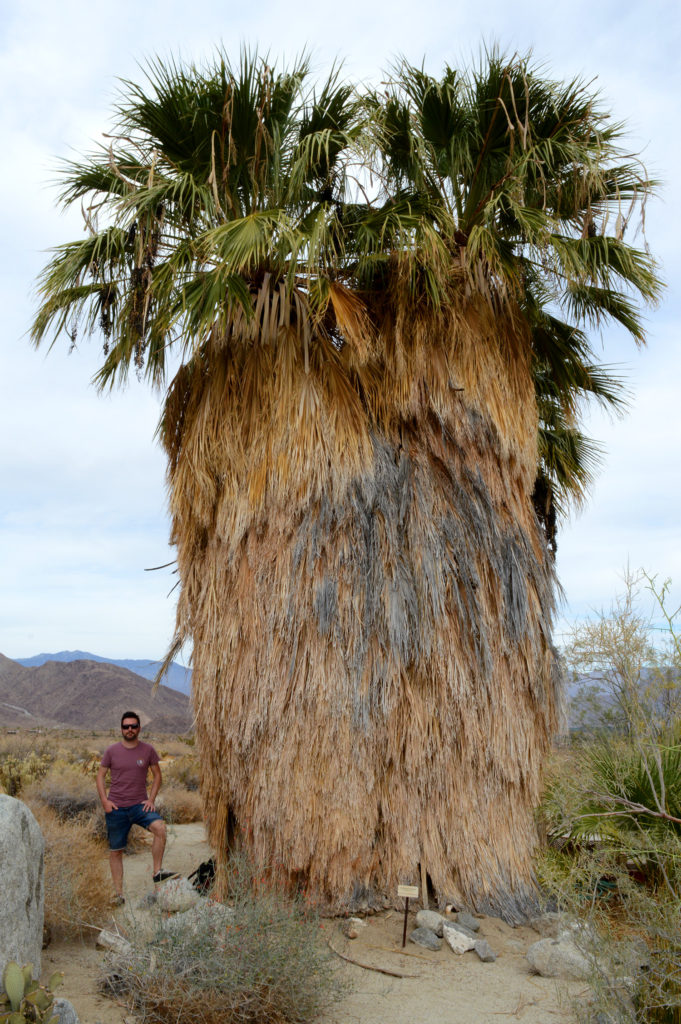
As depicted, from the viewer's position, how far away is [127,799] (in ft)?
24.0

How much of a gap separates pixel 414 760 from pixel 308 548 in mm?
2087

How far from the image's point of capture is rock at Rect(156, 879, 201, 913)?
20.3 ft

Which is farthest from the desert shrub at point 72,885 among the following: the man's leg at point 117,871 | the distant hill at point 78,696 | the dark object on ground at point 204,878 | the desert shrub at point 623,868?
the distant hill at point 78,696

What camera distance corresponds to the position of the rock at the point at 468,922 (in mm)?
6738

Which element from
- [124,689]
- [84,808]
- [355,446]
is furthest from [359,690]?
[124,689]

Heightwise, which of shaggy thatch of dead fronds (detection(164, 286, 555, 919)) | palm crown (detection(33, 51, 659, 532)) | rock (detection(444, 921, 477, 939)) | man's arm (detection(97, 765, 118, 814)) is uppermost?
palm crown (detection(33, 51, 659, 532))

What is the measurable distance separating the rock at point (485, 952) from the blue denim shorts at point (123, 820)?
2.96 metres

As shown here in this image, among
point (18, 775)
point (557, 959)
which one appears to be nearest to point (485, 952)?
point (557, 959)

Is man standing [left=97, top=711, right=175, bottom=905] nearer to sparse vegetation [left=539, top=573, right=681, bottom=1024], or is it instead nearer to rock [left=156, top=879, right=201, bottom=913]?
rock [left=156, top=879, right=201, bottom=913]

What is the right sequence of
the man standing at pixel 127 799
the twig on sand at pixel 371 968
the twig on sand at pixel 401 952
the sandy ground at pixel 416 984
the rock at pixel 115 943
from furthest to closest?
the man standing at pixel 127 799 → the twig on sand at pixel 401 952 → the twig on sand at pixel 371 968 → the sandy ground at pixel 416 984 → the rock at pixel 115 943

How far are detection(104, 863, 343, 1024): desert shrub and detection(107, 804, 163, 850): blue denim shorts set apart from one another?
2007 mm

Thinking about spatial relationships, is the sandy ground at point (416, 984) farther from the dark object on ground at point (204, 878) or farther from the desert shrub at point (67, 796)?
the desert shrub at point (67, 796)

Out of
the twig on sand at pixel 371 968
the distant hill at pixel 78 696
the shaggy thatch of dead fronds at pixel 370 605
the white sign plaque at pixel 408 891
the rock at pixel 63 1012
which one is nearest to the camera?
the rock at pixel 63 1012

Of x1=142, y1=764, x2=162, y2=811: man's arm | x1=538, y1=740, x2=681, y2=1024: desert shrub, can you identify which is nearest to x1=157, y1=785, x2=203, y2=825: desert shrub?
x1=142, y1=764, x2=162, y2=811: man's arm
